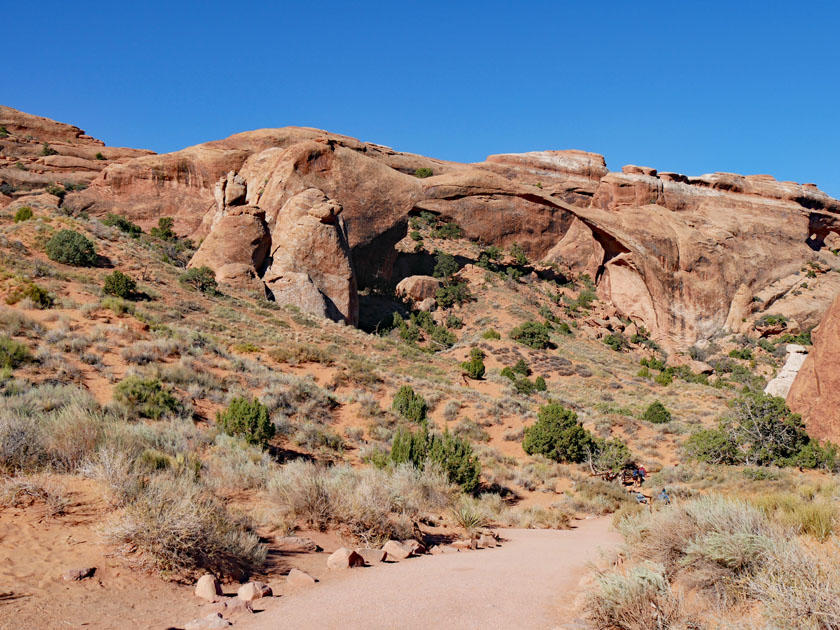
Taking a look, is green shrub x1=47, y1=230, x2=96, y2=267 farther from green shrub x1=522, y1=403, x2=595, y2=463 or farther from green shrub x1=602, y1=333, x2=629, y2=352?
green shrub x1=602, y1=333, x2=629, y2=352

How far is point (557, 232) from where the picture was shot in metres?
51.6

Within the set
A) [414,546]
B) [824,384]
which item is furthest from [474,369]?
[414,546]

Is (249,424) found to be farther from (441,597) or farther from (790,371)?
(790,371)

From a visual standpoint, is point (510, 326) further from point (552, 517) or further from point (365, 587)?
point (365, 587)

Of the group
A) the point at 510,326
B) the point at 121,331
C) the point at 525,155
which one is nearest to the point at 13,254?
the point at 121,331

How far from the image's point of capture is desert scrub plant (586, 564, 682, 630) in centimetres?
384

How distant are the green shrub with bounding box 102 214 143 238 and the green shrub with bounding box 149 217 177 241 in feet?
3.09

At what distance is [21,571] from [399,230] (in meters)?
34.0

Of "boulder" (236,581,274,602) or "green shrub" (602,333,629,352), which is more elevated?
"green shrub" (602,333,629,352)

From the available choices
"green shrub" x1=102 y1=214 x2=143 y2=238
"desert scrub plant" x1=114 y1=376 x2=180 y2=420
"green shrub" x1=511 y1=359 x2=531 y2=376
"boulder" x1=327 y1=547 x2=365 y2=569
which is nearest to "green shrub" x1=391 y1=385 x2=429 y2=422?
"desert scrub plant" x1=114 y1=376 x2=180 y2=420

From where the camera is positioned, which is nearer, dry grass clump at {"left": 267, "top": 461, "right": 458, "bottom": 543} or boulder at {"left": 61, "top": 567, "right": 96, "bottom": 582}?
boulder at {"left": 61, "top": 567, "right": 96, "bottom": 582}

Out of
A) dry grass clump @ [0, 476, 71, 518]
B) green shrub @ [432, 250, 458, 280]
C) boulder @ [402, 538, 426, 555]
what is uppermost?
green shrub @ [432, 250, 458, 280]

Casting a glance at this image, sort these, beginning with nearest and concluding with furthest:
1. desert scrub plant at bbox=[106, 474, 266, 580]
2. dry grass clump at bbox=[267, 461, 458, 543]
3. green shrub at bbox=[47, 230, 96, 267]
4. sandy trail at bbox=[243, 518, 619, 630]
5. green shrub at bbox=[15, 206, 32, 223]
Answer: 1. sandy trail at bbox=[243, 518, 619, 630]
2. desert scrub plant at bbox=[106, 474, 266, 580]
3. dry grass clump at bbox=[267, 461, 458, 543]
4. green shrub at bbox=[47, 230, 96, 267]
5. green shrub at bbox=[15, 206, 32, 223]

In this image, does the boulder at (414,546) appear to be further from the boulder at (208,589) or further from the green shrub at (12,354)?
the green shrub at (12,354)
